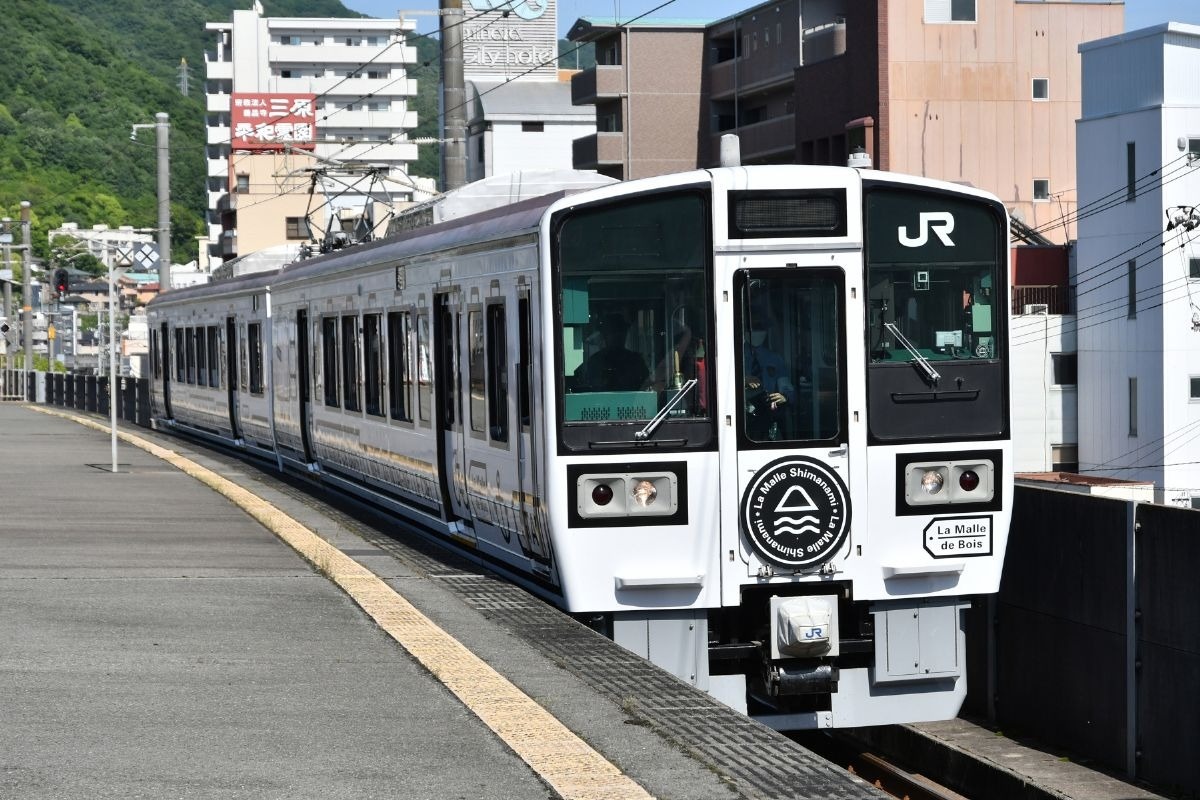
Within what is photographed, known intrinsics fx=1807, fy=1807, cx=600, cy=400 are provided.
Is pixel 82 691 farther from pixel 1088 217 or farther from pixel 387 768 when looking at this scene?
pixel 1088 217

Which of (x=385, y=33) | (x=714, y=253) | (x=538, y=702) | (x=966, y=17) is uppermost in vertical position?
(x=385, y=33)

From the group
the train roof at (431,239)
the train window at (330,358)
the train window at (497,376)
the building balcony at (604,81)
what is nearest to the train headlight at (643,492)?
the train roof at (431,239)

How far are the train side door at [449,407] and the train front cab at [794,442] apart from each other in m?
2.95

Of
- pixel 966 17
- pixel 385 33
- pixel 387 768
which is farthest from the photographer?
pixel 385 33

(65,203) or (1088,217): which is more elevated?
(65,203)

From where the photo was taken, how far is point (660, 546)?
905 centimetres

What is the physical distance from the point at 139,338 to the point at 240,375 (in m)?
84.7

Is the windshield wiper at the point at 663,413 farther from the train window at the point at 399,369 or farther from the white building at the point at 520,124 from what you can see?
the white building at the point at 520,124

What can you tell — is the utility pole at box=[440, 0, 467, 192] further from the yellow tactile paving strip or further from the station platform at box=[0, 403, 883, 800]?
the yellow tactile paving strip

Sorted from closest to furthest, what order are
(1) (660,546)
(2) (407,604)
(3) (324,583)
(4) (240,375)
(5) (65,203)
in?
(1) (660,546), (2) (407,604), (3) (324,583), (4) (240,375), (5) (65,203)

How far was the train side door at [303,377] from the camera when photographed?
64.1ft

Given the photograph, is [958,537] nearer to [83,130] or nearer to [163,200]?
[163,200]

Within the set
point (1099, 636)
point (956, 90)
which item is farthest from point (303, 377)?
point (956, 90)

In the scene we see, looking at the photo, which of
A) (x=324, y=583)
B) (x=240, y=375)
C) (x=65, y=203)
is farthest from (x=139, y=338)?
(x=324, y=583)
